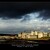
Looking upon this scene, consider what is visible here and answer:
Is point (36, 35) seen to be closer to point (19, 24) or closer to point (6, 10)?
point (19, 24)

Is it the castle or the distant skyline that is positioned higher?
the distant skyline

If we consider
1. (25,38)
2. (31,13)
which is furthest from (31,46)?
(31,13)

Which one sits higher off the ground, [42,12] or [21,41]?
[42,12]

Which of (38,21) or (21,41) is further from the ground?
(38,21)

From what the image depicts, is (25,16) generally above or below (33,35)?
above

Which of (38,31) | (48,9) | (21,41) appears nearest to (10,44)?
(21,41)

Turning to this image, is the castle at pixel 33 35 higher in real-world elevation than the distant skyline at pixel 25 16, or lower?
lower
